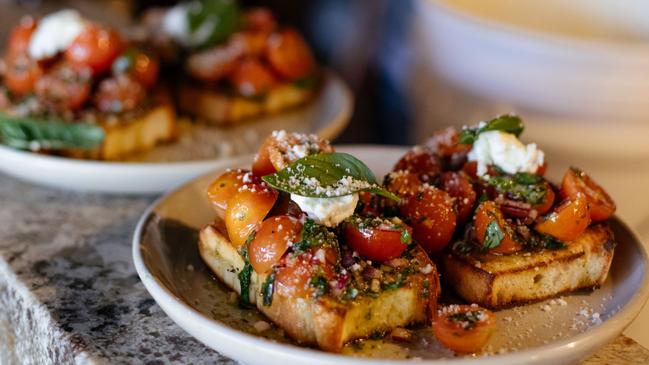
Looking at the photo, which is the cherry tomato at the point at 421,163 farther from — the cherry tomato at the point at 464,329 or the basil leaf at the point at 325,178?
the cherry tomato at the point at 464,329

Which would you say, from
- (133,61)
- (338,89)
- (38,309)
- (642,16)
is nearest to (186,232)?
(38,309)

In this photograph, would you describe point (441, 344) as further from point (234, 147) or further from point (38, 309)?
point (234, 147)

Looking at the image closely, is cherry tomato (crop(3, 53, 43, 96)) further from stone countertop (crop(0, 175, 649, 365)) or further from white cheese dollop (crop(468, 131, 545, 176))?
white cheese dollop (crop(468, 131, 545, 176))

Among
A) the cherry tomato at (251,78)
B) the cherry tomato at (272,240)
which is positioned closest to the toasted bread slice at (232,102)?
the cherry tomato at (251,78)

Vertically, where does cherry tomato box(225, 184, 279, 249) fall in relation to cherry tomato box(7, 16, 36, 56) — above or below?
above

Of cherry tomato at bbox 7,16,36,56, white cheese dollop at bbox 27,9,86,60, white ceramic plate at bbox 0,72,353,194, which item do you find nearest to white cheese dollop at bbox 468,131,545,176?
white ceramic plate at bbox 0,72,353,194

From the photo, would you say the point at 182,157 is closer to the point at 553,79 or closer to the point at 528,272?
the point at 553,79
